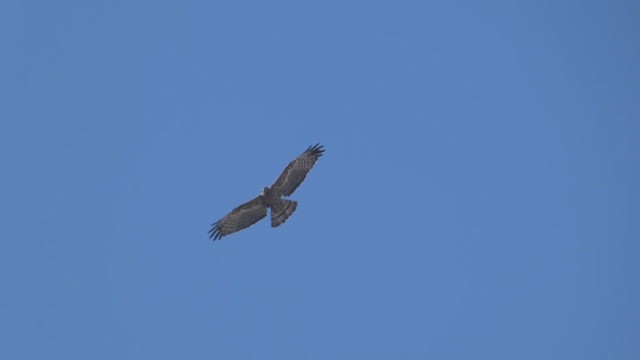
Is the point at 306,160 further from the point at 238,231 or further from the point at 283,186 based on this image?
the point at 238,231

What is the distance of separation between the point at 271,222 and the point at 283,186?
952 mm

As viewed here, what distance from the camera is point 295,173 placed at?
2470 cm

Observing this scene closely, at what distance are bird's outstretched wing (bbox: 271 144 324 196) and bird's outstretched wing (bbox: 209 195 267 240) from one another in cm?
70

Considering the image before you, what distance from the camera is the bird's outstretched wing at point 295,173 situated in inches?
969

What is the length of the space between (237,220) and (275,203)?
3.58ft

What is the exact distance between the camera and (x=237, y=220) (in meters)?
25.2

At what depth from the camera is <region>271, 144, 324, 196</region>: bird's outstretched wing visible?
24625 mm

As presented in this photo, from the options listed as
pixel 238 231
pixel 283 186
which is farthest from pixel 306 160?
pixel 238 231

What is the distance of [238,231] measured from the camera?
25.4 metres

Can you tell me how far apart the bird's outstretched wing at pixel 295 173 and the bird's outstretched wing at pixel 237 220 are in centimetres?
70

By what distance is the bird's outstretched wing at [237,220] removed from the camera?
82.5ft

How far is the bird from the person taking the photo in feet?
80.9

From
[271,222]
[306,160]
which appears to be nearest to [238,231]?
[271,222]

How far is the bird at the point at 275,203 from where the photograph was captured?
24.7 metres
